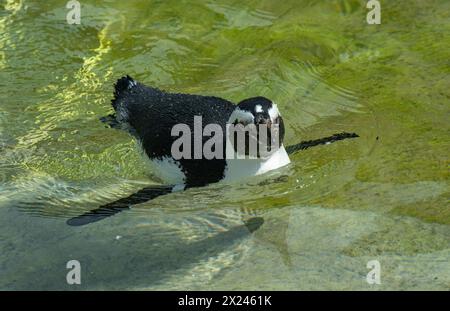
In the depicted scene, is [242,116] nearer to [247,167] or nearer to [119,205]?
[247,167]

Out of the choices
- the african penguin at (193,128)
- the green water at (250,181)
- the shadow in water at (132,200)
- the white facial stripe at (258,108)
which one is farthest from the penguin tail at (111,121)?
the white facial stripe at (258,108)

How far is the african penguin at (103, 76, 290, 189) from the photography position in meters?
4.03

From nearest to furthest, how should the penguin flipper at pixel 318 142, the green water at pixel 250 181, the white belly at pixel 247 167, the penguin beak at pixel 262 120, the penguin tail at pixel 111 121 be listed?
the green water at pixel 250 181 → the penguin beak at pixel 262 120 → the white belly at pixel 247 167 → the penguin flipper at pixel 318 142 → the penguin tail at pixel 111 121

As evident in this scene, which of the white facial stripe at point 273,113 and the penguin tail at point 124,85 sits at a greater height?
the penguin tail at point 124,85

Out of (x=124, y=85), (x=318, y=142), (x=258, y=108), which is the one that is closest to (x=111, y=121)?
(x=124, y=85)

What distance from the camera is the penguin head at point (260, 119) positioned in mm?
3959

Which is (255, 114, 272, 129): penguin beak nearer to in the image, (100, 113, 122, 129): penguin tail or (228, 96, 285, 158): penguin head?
(228, 96, 285, 158): penguin head

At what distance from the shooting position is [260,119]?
3.94 meters

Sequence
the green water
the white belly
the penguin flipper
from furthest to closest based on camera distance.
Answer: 1. the penguin flipper
2. the white belly
3. the green water

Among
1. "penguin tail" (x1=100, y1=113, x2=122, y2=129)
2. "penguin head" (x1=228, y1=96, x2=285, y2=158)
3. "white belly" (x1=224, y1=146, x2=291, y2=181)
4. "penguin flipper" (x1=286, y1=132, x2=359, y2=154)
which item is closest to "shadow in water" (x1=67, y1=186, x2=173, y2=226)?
"white belly" (x1=224, y1=146, x2=291, y2=181)

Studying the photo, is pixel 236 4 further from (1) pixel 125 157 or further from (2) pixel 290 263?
(2) pixel 290 263

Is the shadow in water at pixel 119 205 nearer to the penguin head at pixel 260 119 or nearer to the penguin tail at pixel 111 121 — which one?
the penguin head at pixel 260 119

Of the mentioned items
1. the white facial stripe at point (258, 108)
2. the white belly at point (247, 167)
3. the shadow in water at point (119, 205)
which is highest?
the white facial stripe at point (258, 108)
